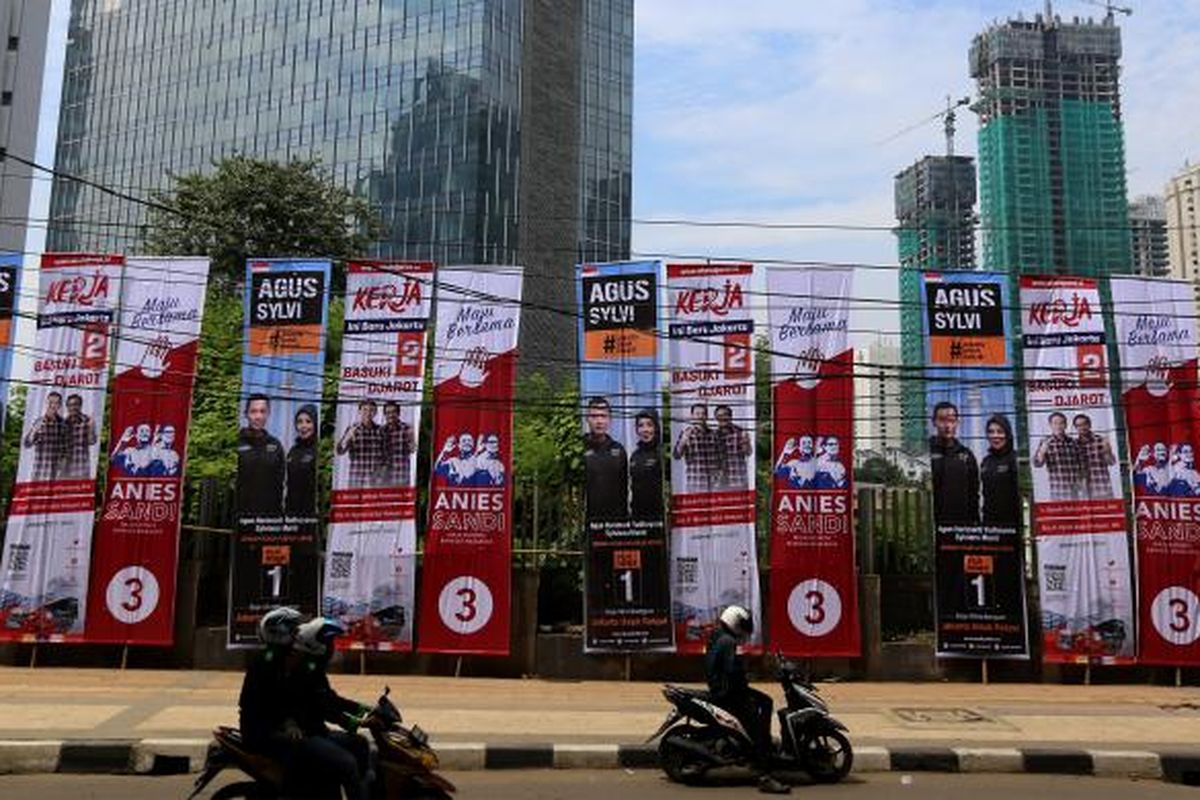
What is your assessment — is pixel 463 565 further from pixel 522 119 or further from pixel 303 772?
pixel 522 119

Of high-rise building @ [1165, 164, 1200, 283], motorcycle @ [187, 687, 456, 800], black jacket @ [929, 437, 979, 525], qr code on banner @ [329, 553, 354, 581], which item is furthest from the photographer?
high-rise building @ [1165, 164, 1200, 283]

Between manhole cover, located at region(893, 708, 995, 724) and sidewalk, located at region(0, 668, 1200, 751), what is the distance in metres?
0.02

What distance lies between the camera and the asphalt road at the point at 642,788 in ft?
24.7

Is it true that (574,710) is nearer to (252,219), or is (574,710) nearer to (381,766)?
(381,766)

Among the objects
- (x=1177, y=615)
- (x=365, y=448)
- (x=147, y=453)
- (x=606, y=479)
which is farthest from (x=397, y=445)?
(x=1177, y=615)

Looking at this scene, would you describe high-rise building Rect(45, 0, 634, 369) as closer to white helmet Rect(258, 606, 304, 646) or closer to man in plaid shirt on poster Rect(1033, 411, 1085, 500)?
man in plaid shirt on poster Rect(1033, 411, 1085, 500)

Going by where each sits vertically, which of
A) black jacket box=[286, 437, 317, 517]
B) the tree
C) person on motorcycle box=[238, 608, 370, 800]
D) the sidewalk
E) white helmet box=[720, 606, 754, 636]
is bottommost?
the sidewalk

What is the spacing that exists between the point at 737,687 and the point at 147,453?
9.26 meters

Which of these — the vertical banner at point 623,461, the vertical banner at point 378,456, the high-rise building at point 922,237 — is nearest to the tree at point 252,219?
the vertical banner at point 378,456

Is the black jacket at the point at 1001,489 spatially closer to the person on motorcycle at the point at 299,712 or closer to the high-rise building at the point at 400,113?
the person on motorcycle at the point at 299,712

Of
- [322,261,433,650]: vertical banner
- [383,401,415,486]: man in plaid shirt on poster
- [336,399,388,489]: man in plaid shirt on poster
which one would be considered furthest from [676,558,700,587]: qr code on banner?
[336,399,388,489]: man in plaid shirt on poster

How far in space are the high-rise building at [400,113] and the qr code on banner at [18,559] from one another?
42.0 m

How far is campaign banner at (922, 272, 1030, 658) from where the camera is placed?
13.7 metres

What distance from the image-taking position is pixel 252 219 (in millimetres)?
29750
